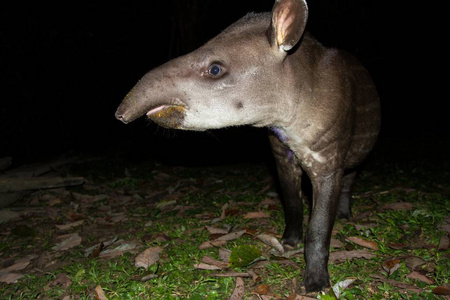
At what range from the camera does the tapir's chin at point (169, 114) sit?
3.22 m

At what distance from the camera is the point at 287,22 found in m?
3.26

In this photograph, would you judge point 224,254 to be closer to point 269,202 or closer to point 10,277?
point 269,202

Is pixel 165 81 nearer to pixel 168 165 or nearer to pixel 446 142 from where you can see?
pixel 168 165

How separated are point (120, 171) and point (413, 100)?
11506mm

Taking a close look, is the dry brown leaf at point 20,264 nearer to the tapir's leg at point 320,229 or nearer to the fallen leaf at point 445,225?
the tapir's leg at point 320,229

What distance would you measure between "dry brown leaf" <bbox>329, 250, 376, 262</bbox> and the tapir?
19.0 inches

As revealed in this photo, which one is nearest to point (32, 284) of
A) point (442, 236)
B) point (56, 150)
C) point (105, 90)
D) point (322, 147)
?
point (322, 147)

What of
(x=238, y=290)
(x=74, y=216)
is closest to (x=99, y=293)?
(x=238, y=290)

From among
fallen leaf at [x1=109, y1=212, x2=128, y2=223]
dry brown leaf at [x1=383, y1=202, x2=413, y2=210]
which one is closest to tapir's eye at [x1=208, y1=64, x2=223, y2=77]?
fallen leaf at [x1=109, y1=212, x2=128, y2=223]

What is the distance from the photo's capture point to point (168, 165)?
866cm

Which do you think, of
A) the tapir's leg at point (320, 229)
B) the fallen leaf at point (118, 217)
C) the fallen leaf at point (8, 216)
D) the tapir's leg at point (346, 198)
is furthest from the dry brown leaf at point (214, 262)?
the fallen leaf at point (8, 216)

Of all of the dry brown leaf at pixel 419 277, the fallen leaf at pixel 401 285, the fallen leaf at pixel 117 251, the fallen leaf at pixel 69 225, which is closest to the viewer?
the fallen leaf at pixel 401 285

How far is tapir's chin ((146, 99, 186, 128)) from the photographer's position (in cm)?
322

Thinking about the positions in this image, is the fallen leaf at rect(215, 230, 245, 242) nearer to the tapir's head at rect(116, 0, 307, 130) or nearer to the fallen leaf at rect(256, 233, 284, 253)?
the fallen leaf at rect(256, 233, 284, 253)
